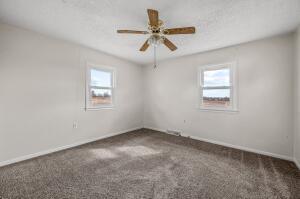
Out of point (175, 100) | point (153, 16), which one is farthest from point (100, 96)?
point (153, 16)

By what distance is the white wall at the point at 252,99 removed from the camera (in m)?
2.64

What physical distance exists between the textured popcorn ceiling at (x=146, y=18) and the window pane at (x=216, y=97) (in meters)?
1.21

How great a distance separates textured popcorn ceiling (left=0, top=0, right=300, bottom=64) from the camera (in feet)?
5.94

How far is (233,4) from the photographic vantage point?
5.92 feet

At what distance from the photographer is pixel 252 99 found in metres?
2.97

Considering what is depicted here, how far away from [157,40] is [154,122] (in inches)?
129

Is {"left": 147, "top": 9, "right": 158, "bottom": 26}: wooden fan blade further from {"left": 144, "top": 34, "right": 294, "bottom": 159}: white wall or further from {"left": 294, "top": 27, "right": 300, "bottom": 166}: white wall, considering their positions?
{"left": 294, "top": 27, "right": 300, "bottom": 166}: white wall

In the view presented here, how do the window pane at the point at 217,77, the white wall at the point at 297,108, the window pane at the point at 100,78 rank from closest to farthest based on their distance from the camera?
1. the white wall at the point at 297,108
2. the window pane at the point at 217,77
3. the window pane at the point at 100,78

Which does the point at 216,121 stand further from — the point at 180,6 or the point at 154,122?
the point at 180,6

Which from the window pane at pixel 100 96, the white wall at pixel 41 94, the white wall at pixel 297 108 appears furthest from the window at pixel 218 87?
the white wall at pixel 41 94

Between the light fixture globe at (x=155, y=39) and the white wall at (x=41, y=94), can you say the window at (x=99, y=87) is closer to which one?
the white wall at (x=41, y=94)

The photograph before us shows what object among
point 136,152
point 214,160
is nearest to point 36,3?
point 136,152

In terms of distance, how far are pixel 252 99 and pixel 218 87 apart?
775 mm

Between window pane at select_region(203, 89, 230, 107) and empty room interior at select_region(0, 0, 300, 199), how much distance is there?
0.08 ft
